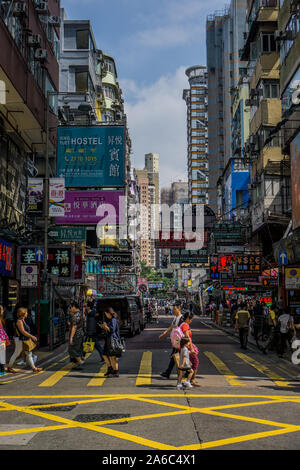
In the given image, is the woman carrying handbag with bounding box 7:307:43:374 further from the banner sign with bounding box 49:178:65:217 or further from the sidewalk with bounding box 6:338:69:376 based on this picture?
the banner sign with bounding box 49:178:65:217

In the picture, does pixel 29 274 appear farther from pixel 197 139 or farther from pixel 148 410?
pixel 197 139

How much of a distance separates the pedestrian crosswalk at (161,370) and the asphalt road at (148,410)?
0.08 ft

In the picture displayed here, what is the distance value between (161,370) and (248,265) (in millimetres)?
18921

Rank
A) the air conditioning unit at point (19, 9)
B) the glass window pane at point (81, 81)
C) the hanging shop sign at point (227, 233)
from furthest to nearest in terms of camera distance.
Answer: the glass window pane at point (81, 81), the hanging shop sign at point (227, 233), the air conditioning unit at point (19, 9)

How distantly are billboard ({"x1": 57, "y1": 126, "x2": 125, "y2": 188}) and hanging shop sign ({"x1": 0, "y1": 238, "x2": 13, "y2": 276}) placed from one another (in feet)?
12.7

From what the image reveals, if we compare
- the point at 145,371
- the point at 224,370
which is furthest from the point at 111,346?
the point at 224,370

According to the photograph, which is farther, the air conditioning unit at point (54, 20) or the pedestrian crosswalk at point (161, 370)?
the air conditioning unit at point (54, 20)

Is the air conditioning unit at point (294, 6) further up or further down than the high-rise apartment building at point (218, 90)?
further down

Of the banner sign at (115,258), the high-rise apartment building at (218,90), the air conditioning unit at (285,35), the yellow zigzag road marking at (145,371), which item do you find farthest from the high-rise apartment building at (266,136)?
the high-rise apartment building at (218,90)

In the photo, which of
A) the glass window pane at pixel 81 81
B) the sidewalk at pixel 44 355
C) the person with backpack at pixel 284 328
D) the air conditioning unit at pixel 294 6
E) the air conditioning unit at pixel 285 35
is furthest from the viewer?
the glass window pane at pixel 81 81

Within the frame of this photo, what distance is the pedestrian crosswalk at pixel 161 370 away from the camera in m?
13.4

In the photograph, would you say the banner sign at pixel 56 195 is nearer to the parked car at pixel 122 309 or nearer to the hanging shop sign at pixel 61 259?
the hanging shop sign at pixel 61 259

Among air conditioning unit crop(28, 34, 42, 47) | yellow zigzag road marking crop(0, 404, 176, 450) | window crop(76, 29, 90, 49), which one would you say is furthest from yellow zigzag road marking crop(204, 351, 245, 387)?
window crop(76, 29, 90, 49)

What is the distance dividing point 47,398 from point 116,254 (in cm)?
3966
